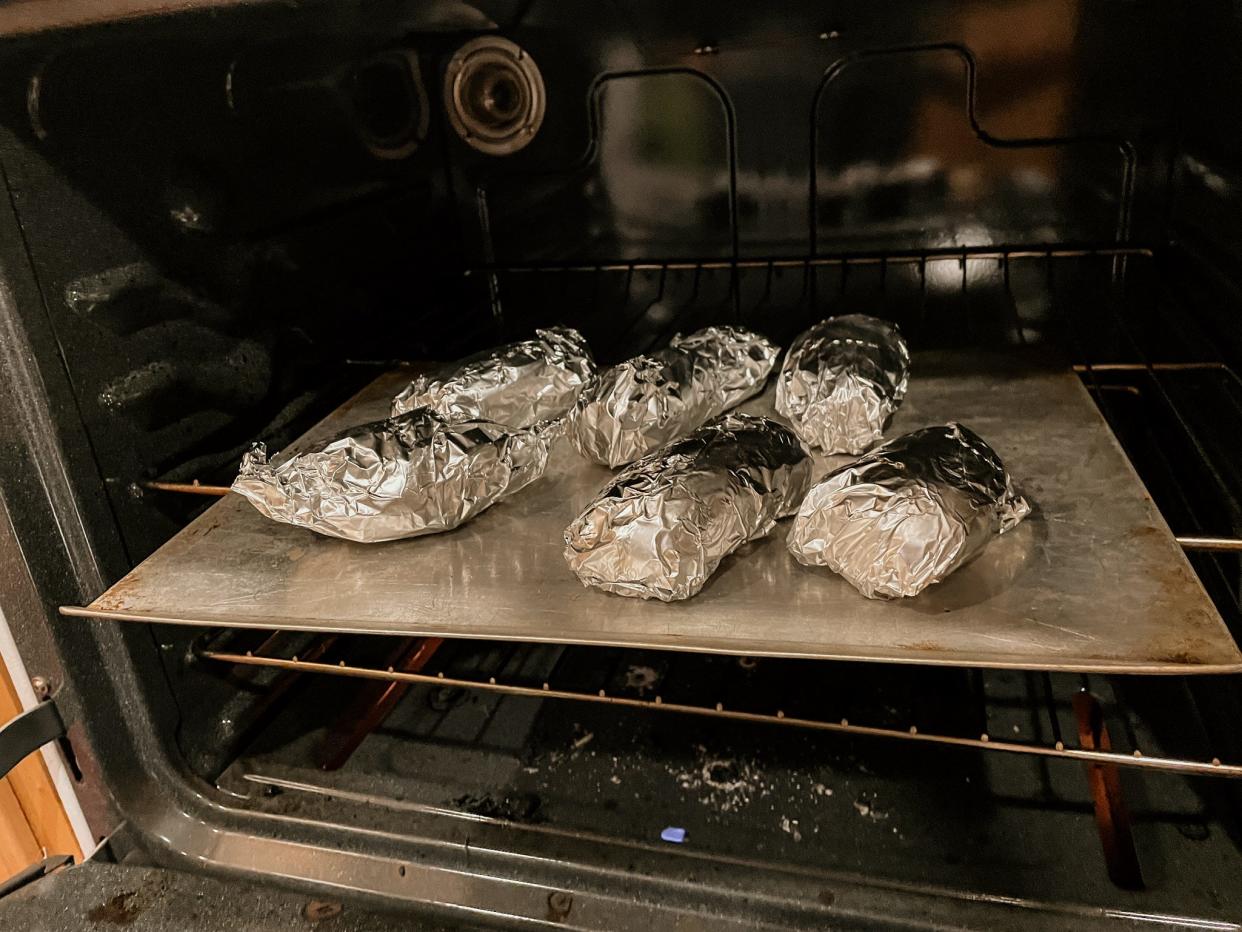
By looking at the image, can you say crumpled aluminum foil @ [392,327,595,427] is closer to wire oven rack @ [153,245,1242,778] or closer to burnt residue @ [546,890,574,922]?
wire oven rack @ [153,245,1242,778]

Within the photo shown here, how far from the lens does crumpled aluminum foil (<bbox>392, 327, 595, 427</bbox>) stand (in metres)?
0.99

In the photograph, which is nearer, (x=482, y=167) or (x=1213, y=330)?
(x=1213, y=330)

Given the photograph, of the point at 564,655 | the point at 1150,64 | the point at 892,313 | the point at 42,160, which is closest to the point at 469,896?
the point at 564,655

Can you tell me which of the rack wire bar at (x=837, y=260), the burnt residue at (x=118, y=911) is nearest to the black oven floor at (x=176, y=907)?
the burnt residue at (x=118, y=911)

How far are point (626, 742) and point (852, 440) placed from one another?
387mm

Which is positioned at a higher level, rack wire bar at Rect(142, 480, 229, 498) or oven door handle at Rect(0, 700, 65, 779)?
rack wire bar at Rect(142, 480, 229, 498)

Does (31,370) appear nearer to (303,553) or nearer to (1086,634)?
(303,553)

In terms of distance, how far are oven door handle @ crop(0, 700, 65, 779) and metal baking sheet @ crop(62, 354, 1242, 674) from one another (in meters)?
0.13

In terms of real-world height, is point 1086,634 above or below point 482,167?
below

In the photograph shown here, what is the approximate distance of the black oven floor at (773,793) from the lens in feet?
2.33

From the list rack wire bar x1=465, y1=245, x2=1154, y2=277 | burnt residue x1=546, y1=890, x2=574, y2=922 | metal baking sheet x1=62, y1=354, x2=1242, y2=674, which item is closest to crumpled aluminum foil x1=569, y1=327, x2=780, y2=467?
metal baking sheet x1=62, y1=354, x2=1242, y2=674

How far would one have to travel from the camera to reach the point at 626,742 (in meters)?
0.91

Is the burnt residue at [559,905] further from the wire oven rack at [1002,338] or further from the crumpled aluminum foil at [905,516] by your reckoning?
the crumpled aluminum foil at [905,516]

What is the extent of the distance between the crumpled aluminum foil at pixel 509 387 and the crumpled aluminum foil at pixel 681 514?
0.86 ft
